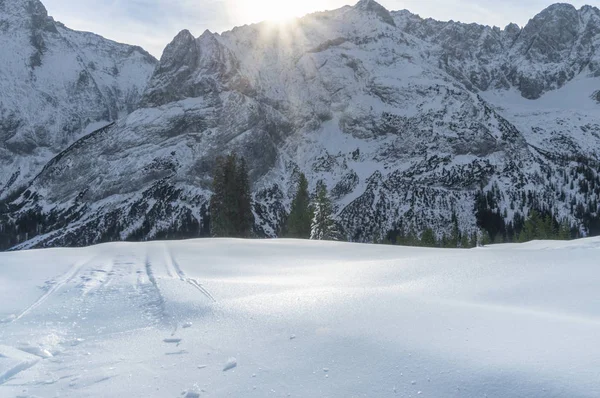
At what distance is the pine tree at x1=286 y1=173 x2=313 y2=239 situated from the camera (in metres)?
53.4

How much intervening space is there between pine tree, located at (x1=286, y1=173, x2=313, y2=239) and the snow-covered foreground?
41675 millimetres

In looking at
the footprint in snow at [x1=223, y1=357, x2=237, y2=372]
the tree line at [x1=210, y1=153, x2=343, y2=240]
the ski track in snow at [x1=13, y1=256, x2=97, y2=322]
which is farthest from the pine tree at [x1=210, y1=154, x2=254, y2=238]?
the footprint in snow at [x1=223, y1=357, x2=237, y2=372]

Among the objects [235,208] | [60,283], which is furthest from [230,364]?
[235,208]

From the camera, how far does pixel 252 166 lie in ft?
616

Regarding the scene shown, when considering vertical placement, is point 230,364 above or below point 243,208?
below

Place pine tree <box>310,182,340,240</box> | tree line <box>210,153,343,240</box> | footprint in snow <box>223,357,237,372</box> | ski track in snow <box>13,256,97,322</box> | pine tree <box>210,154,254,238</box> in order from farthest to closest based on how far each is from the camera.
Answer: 1. pine tree <box>310,182,340,240</box>
2. tree line <box>210,153,343,240</box>
3. pine tree <box>210,154,254,238</box>
4. ski track in snow <box>13,256,97,322</box>
5. footprint in snow <box>223,357,237,372</box>

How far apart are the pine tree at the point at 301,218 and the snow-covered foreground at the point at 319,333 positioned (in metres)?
41.7

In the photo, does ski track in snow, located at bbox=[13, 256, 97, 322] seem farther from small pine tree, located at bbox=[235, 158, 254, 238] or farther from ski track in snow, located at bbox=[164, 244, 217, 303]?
small pine tree, located at bbox=[235, 158, 254, 238]

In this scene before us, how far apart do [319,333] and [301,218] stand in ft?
156

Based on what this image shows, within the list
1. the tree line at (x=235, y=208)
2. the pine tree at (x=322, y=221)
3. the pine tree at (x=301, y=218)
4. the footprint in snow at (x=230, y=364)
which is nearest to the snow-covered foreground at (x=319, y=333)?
the footprint in snow at (x=230, y=364)

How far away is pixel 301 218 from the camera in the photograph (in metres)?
53.6

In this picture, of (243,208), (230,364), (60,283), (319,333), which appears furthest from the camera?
(243,208)

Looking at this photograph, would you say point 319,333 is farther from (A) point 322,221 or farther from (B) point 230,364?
(A) point 322,221

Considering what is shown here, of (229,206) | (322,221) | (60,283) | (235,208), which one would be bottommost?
(60,283)
